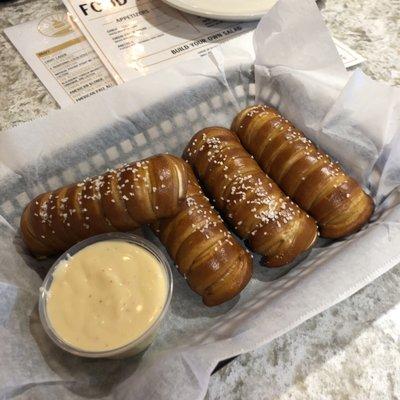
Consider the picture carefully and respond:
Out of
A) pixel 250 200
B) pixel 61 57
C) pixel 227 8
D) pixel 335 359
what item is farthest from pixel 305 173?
pixel 61 57

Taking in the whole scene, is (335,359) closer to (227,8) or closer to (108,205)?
(108,205)

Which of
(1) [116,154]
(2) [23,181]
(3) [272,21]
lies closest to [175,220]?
(1) [116,154]

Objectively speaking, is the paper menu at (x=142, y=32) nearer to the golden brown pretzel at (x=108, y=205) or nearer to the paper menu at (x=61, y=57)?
the paper menu at (x=61, y=57)

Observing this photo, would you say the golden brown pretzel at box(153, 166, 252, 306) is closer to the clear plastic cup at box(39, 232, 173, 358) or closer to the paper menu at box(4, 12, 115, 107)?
the clear plastic cup at box(39, 232, 173, 358)

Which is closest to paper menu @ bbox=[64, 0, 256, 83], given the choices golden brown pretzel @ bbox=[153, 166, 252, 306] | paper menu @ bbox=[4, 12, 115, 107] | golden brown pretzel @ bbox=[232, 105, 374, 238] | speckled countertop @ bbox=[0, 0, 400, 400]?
paper menu @ bbox=[4, 12, 115, 107]

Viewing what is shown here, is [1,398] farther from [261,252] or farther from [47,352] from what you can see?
[261,252]
